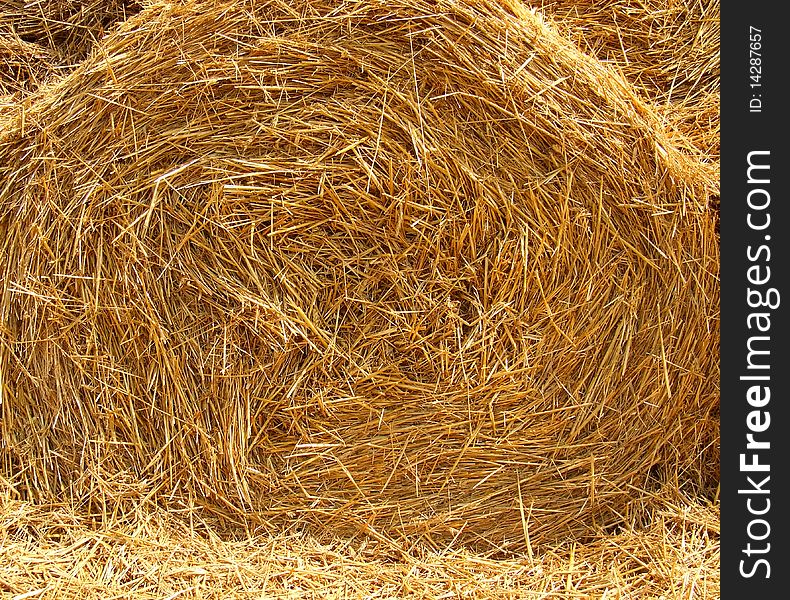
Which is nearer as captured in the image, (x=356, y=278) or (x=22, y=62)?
(x=356, y=278)

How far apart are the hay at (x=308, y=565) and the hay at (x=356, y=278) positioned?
45 millimetres

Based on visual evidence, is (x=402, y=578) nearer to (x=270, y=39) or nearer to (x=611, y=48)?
(x=270, y=39)

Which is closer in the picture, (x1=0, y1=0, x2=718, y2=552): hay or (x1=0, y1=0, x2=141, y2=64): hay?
(x1=0, y1=0, x2=718, y2=552): hay

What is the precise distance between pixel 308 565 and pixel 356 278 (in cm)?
51

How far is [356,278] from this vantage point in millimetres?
1331

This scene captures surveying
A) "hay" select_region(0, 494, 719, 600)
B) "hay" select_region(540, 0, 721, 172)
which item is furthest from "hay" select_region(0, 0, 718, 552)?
"hay" select_region(540, 0, 721, 172)

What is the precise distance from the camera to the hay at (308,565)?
4.02ft

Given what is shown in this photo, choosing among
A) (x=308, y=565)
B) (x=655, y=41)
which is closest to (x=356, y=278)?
(x=308, y=565)

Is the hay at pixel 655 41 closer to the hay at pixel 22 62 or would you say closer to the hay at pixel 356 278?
the hay at pixel 356 278

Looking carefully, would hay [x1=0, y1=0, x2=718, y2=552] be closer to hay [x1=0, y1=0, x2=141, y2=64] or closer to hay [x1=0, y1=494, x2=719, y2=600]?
hay [x1=0, y1=494, x2=719, y2=600]

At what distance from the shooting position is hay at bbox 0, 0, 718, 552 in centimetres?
128

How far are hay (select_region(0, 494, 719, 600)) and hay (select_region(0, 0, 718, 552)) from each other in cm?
4

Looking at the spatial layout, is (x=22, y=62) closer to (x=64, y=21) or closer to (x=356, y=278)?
(x=64, y=21)

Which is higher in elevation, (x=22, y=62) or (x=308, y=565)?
(x=22, y=62)
